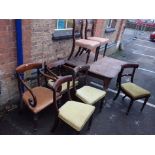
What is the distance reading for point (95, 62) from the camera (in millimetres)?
4176

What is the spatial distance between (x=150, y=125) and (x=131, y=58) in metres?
4.86

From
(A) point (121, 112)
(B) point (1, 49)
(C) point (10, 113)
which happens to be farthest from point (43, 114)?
(A) point (121, 112)

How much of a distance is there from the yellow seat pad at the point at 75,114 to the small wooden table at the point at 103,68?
97cm

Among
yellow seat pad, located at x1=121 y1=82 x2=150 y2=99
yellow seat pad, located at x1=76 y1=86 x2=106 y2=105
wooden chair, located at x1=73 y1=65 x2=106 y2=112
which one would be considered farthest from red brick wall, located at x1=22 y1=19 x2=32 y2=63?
yellow seat pad, located at x1=121 y1=82 x2=150 y2=99

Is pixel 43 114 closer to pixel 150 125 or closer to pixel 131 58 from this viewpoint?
pixel 150 125

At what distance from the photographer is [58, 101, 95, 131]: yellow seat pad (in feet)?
7.73

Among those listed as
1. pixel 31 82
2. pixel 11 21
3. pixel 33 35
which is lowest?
pixel 31 82

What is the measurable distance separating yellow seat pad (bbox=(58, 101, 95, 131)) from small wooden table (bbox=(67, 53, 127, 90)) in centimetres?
97

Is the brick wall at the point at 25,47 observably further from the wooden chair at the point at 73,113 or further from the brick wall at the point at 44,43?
the wooden chair at the point at 73,113

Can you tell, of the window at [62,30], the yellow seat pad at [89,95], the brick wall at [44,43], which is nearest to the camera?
the yellow seat pad at [89,95]

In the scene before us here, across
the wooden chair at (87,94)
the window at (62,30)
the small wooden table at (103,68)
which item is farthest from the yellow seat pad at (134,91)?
the window at (62,30)

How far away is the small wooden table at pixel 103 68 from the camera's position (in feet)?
11.5

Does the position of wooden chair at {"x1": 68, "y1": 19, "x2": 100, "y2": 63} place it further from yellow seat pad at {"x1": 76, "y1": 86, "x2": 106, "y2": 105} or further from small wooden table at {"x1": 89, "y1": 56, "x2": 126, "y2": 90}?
yellow seat pad at {"x1": 76, "y1": 86, "x2": 106, "y2": 105}

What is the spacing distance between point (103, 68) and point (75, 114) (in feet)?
5.47
